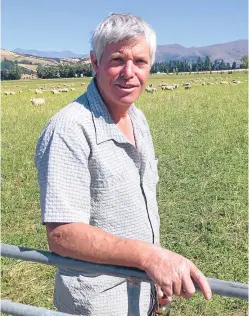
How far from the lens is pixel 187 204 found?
6.77 metres

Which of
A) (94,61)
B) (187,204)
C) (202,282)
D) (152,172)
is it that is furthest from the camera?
(187,204)

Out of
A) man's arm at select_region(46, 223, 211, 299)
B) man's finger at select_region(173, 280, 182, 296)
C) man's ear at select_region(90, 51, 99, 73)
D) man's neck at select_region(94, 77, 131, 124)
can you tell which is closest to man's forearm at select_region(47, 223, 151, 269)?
man's arm at select_region(46, 223, 211, 299)

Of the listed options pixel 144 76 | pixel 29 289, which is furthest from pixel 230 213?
pixel 144 76

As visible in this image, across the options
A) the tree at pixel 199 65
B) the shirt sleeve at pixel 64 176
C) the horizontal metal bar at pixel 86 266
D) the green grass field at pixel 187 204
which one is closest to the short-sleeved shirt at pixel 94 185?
the shirt sleeve at pixel 64 176

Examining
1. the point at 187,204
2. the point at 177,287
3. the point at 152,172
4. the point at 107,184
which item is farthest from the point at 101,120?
the point at 187,204

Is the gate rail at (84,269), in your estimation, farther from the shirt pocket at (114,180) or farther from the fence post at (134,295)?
the shirt pocket at (114,180)

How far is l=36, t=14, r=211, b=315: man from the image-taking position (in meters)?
A: 1.59

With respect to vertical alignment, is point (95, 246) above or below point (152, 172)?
below

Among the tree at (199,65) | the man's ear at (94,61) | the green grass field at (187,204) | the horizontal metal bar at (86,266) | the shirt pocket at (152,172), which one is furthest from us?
the tree at (199,65)

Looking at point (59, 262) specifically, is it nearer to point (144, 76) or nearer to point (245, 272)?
point (144, 76)

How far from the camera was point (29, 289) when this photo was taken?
4.61 m

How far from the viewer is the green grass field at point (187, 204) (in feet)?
15.4

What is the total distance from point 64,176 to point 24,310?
43 cm

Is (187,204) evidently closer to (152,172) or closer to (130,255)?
(152,172)
